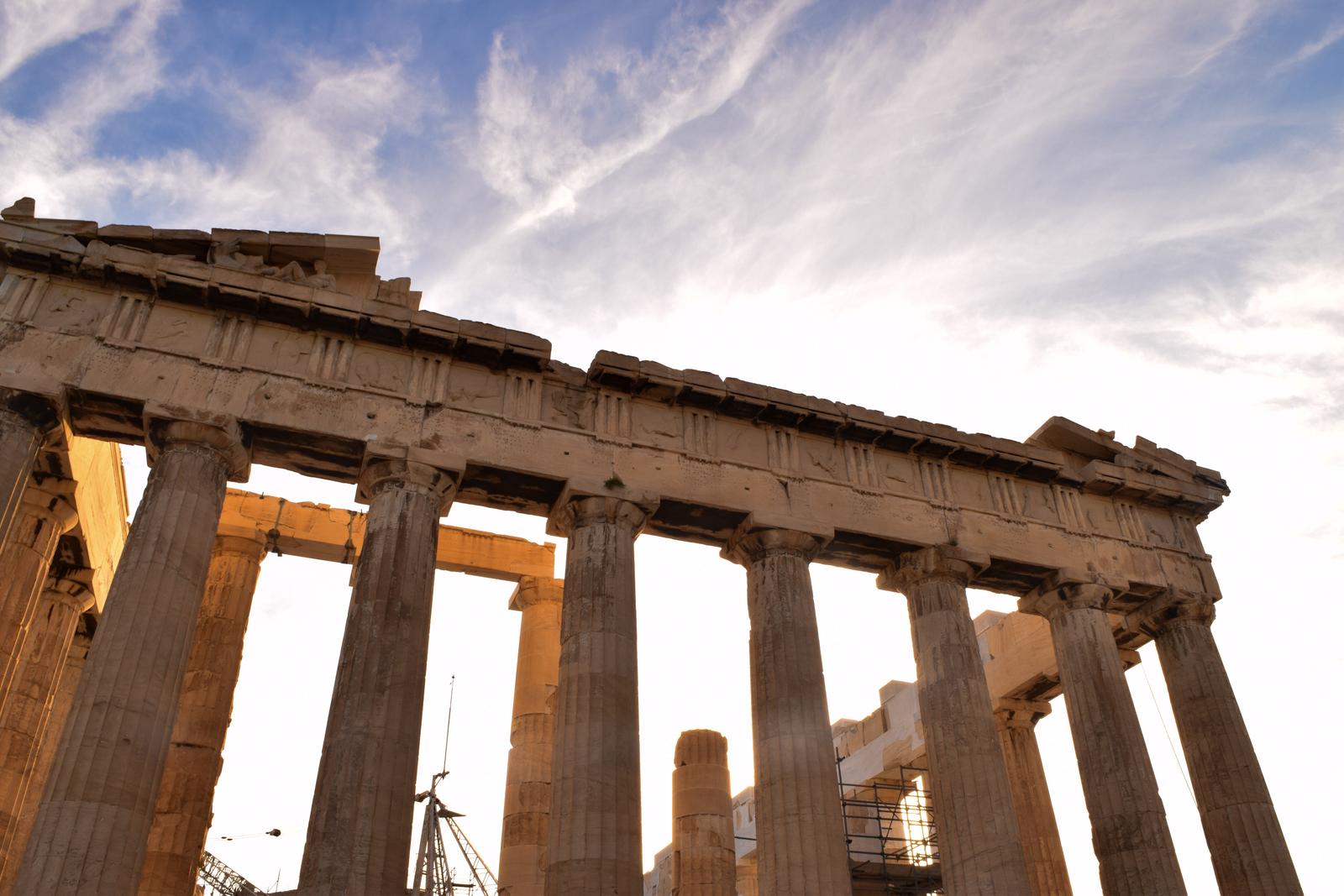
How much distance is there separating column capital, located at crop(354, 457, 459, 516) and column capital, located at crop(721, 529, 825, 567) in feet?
17.9

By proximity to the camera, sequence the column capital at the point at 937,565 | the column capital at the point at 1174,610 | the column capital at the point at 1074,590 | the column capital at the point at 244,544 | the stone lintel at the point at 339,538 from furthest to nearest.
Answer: the stone lintel at the point at 339,538 → the column capital at the point at 244,544 → the column capital at the point at 1174,610 → the column capital at the point at 1074,590 → the column capital at the point at 937,565

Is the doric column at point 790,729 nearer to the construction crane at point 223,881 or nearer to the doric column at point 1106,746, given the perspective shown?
the doric column at point 1106,746

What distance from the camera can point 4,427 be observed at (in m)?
16.2

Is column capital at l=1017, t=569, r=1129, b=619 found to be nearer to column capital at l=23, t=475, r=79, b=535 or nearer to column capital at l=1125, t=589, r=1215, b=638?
column capital at l=1125, t=589, r=1215, b=638

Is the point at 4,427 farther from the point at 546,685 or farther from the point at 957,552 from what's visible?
the point at 957,552

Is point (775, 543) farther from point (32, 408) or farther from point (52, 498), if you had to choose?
point (52, 498)

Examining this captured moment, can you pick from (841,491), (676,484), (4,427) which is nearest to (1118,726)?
(841,491)

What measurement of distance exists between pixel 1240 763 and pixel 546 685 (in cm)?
1411

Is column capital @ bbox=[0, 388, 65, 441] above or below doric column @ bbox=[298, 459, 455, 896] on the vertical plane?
above

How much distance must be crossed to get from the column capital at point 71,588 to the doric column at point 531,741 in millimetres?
9096

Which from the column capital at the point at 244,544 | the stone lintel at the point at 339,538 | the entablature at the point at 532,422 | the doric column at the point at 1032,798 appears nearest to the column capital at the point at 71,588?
the column capital at the point at 244,544

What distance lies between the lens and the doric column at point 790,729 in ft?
54.2

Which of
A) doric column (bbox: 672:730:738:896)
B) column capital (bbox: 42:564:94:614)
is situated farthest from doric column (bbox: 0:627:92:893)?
doric column (bbox: 672:730:738:896)

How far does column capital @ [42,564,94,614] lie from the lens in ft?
70.1
